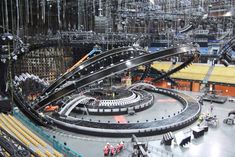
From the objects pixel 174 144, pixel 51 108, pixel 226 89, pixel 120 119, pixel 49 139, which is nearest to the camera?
pixel 49 139

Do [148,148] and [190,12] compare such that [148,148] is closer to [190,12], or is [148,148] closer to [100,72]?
[100,72]

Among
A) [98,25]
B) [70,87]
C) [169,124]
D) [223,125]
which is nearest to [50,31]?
[98,25]

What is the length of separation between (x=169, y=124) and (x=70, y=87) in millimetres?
7763

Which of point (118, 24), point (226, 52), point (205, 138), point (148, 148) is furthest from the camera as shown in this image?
point (118, 24)

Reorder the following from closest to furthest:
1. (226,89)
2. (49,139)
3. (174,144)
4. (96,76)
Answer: (49,139)
(174,144)
(96,76)
(226,89)

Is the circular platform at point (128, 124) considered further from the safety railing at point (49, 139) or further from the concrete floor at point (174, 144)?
the safety railing at point (49, 139)

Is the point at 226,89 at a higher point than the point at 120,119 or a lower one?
lower

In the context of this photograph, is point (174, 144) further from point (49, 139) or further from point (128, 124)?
point (49, 139)

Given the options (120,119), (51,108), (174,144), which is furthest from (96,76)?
(174,144)

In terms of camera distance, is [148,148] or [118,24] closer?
[148,148]

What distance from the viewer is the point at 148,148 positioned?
647 inches

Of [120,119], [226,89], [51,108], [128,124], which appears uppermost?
[128,124]

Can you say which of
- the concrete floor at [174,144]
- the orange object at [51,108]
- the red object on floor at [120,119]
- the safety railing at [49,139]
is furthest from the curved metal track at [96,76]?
the red object on floor at [120,119]

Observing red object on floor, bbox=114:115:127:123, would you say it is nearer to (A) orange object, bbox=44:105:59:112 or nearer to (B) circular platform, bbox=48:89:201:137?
(B) circular platform, bbox=48:89:201:137
